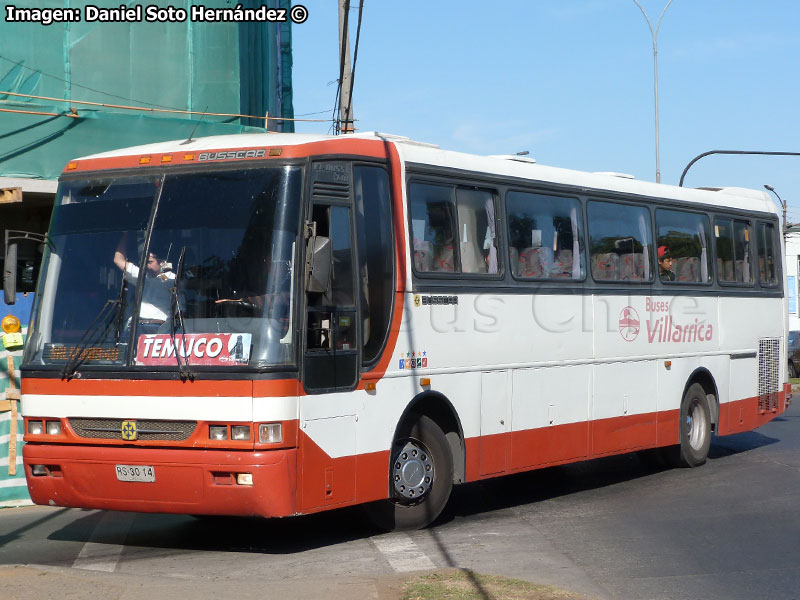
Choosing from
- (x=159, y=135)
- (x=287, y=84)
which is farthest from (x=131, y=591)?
(x=287, y=84)

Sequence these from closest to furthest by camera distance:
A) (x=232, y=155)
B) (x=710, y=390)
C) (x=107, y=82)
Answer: (x=232, y=155)
(x=710, y=390)
(x=107, y=82)

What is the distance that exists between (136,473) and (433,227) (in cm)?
352

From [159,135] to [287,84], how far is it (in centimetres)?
2357

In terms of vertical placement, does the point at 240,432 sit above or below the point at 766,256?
below

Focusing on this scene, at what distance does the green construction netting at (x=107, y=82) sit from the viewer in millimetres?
19062

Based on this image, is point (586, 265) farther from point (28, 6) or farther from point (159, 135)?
point (28, 6)

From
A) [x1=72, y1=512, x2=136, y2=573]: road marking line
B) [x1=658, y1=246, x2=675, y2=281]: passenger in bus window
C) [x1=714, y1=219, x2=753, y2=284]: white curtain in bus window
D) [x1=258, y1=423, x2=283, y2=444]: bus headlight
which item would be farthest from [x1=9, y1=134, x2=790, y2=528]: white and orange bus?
[x1=714, y1=219, x2=753, y2=284]: white curtain in bus window

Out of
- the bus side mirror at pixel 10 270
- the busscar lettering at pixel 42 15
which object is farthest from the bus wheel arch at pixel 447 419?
the busscar lettering at pixel 42 15

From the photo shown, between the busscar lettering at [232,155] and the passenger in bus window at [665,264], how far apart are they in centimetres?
675

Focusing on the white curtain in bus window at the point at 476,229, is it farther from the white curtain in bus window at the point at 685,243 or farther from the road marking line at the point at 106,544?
the road marking line at the point at 106,544

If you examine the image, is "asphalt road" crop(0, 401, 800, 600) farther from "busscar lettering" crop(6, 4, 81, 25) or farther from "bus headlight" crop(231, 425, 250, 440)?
"busscar lettering" crop(6, 4, 81, 25)

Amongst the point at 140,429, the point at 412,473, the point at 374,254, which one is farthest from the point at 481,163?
the point at 140,429

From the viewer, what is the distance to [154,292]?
912cm

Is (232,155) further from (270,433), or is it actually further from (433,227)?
(270,433)
